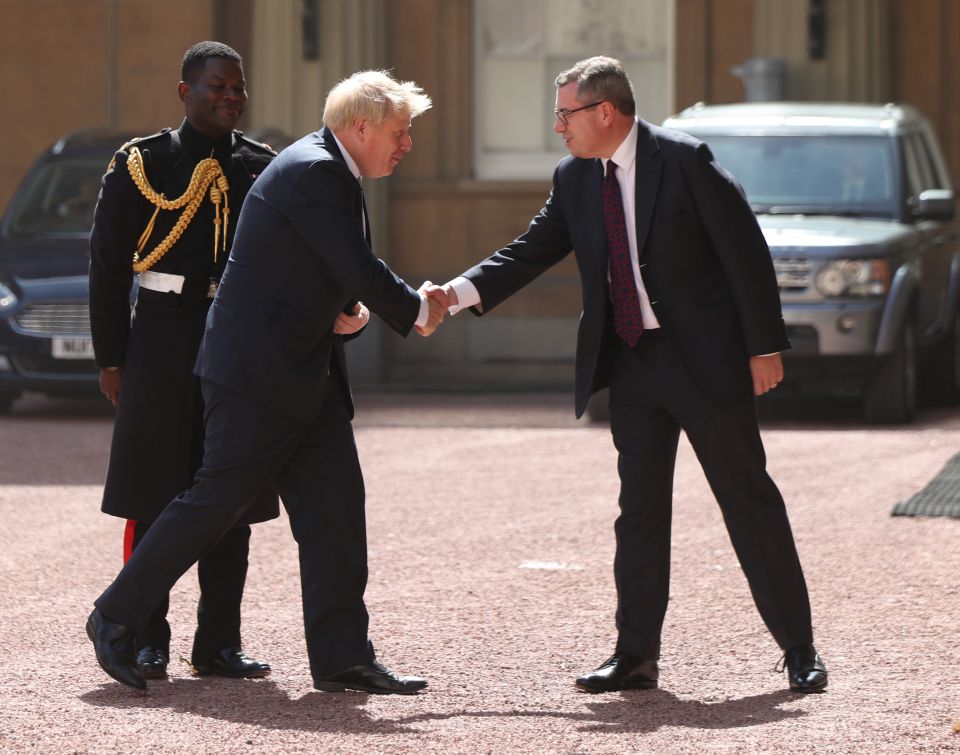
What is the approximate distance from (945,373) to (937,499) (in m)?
4.69

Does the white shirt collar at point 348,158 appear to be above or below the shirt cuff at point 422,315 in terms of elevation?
above

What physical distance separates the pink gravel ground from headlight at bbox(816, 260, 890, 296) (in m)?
1.02

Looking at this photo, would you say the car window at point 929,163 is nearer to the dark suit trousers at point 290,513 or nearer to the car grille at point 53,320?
the car grille at point 53,320

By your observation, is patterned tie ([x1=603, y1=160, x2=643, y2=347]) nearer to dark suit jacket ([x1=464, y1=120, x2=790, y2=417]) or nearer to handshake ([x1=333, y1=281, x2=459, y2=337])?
dark suit jacket ([x1=464, y1=120, x2=790, y2=417])

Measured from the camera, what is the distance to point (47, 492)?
9.95 meters

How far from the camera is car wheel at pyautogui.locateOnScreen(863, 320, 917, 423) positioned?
12.2 metres

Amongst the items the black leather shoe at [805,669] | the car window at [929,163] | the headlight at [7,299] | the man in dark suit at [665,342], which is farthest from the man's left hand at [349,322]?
the car window at [929,163]

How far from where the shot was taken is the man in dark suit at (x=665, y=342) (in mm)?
5660

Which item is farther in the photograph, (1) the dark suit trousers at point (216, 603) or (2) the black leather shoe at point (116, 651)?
(1) the dark suit trousers at point (216, 603)

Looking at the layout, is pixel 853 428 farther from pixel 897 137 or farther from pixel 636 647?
pixel 636 647

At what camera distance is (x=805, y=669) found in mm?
5684

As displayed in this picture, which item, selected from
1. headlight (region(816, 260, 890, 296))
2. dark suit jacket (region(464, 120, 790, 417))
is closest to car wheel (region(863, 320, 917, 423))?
headlight (region(816, 260, 890, 296))

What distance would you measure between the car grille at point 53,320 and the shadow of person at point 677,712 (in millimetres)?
7897

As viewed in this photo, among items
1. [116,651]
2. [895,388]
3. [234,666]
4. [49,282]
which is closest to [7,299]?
[49,282]
